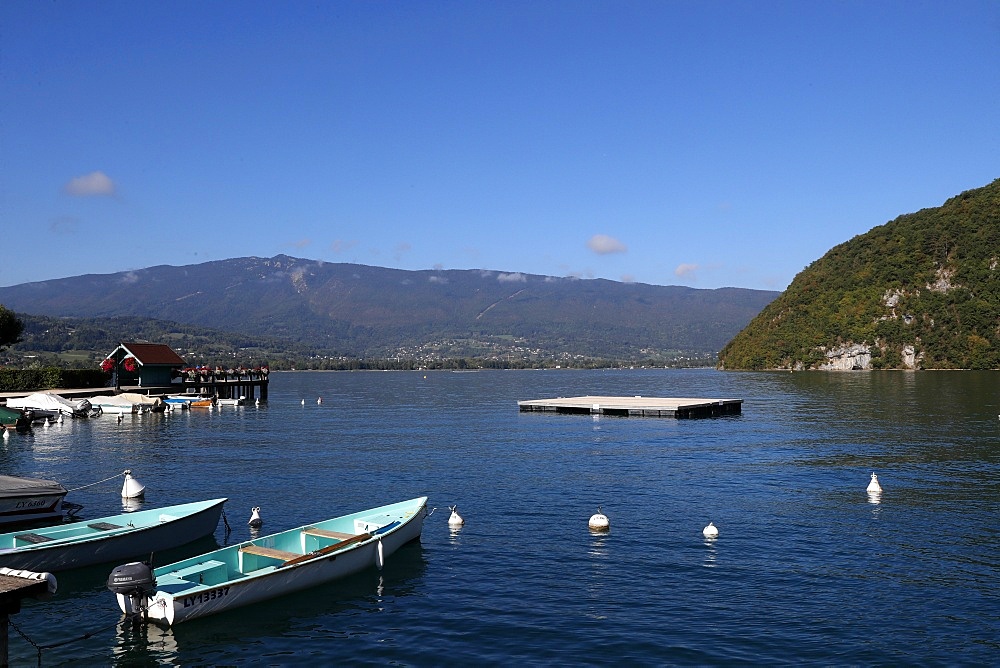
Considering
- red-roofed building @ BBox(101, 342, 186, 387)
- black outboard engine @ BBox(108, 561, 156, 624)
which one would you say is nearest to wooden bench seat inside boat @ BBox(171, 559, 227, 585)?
black outboard engine @ BBox(108, 561, 156, 624)

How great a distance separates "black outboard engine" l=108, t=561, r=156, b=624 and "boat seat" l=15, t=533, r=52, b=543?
22.5 ft

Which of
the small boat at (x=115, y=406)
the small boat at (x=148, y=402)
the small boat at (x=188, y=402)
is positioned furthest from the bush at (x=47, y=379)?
the small boat at (x=188, y=402)

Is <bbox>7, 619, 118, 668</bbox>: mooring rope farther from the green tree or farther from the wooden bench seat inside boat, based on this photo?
the green tree

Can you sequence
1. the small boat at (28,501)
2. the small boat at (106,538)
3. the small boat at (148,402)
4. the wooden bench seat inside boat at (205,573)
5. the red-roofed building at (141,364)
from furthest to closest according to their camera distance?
1. the red-roofed building at (141,364)
2. the small boat at (148,402)
3. the small boat at (28,501)
4. the small boat at (106,538)
5. the wooden bench seat inside boat at (205,573)

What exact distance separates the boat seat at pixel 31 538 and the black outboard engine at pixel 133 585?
270 inches

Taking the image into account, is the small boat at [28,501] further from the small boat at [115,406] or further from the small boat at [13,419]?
the small boat at [115,406]

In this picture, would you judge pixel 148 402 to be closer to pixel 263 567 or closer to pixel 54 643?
pixel 263 567

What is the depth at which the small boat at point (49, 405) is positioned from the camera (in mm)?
78875

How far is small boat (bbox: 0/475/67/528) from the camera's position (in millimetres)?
29328

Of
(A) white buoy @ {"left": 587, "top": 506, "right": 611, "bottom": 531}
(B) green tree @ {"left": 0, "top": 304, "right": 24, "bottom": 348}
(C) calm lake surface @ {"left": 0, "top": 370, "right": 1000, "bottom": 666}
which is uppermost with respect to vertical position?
(B) green tree @ {"left": 0, "top": 304, "right": 24, "bottom": 348}

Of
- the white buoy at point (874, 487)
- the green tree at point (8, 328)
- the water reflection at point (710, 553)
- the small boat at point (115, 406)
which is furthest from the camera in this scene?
the green tree at point (8, 328)

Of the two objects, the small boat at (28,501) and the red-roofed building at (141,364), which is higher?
the red-roofed building at (141,364)

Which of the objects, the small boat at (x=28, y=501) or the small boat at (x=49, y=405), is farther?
the small boat at (x=49, y=405)

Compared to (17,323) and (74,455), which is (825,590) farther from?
(17,323)
